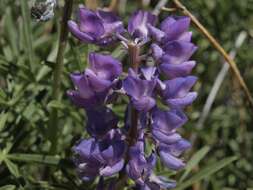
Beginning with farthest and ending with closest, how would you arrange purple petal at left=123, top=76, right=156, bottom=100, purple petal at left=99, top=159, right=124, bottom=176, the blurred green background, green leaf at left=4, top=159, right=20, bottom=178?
the blurred green background → green leaf at left=4, top=159, right=20, bottom=178 → purple petal at left=99, top=159, right=124, bottom=176 → purple petal at left=123, top=76, right=156, bottom=100

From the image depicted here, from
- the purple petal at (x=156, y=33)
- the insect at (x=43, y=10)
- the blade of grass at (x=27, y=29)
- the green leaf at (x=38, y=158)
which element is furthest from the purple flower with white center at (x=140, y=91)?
the blade of grass at (x=27, y=29)

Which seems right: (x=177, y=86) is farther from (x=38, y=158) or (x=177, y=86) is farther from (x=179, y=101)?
(x=38, y=158)

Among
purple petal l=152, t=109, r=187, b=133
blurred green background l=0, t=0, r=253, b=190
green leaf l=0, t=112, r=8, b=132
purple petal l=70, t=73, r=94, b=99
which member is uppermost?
purple petal l=70, t=73, r=94, b=99

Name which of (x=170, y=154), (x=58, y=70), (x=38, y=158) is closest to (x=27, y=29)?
(x=58, y=70)

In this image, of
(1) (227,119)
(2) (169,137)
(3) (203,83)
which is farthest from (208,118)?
(2) (169,137)

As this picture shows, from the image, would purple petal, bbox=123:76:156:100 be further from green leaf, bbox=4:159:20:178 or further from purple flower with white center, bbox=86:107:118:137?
green leaf, bbox=4:159:20:178

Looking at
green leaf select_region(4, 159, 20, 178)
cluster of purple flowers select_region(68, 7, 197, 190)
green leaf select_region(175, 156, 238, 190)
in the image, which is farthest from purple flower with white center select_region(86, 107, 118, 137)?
green leaf select_region(175, 156, 238, 190)
